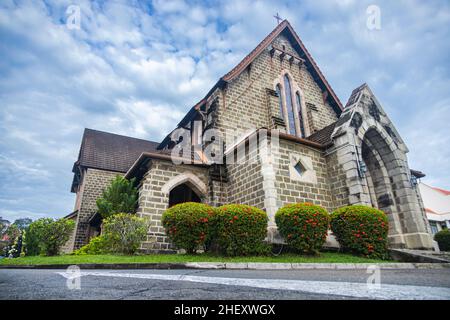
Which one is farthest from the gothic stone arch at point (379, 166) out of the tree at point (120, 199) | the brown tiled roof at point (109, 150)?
the brown tiled roof at point (109, 150)

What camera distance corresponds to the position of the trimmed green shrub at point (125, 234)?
8.02m

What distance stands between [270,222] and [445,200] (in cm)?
2867

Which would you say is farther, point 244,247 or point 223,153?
point 223,153

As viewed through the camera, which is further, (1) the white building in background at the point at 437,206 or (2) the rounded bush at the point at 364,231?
(1) the white building in background at the point at 437,206

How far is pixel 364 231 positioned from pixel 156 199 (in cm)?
695

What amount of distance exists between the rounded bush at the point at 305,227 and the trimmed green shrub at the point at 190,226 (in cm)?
214

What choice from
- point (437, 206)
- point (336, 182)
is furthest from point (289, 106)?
point (437, 206)

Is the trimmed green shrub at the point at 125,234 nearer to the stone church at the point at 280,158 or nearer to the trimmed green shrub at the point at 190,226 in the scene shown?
the stone church at the point at 280,158

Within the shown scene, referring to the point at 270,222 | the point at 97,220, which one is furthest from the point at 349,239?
the point at 97,220

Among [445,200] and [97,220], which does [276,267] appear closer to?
[97,220]

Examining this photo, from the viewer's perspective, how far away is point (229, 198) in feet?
34.7

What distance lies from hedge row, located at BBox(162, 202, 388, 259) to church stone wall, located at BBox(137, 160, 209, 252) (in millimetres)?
2152

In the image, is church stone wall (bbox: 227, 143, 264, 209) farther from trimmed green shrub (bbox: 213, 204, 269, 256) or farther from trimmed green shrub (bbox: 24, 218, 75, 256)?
trimmed green shrub (bbox: 24, 218, 75, 256)

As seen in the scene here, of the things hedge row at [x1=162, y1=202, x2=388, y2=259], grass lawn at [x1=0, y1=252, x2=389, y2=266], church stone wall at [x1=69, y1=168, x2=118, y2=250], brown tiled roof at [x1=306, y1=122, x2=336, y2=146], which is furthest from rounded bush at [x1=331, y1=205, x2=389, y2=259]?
church stone wall at [x1=69, y1=168, x2=118, y2=250]
